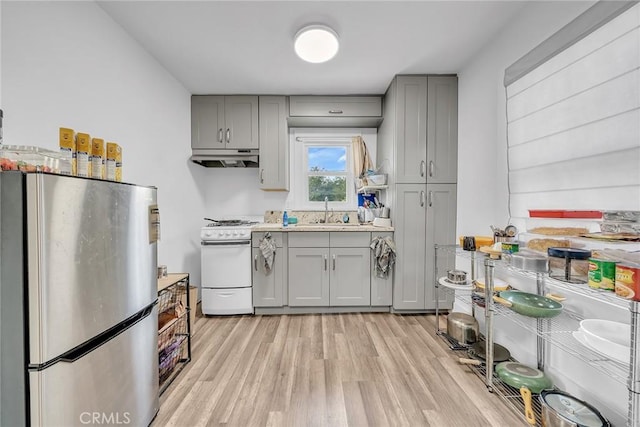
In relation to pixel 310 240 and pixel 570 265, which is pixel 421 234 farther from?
pixel 570 265

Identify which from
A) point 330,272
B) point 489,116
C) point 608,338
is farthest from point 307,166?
point 608,338

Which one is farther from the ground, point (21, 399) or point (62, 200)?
point (62, 200)

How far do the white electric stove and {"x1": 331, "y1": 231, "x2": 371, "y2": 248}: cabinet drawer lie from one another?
38.9 inches

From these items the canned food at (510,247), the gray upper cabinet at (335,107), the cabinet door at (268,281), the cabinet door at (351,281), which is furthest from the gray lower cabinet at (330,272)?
the gray upper cabinet at (335,107)

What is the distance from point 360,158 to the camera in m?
3.05

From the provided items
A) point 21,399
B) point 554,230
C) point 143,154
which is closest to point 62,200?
point 21,399

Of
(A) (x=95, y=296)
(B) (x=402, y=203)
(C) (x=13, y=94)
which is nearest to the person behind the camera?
(A) (x=95, y=296)

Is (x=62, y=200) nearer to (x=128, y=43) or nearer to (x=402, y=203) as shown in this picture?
(x=128, y=43)

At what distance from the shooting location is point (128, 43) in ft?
5.98

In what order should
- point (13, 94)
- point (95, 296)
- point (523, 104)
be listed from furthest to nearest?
point (523, 104)
point (13, 94)
point (95, 296)

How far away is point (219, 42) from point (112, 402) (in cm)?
235

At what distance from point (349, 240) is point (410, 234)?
0.64m

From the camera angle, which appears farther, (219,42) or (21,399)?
(219,42)

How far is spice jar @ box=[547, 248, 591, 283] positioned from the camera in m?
1.09
